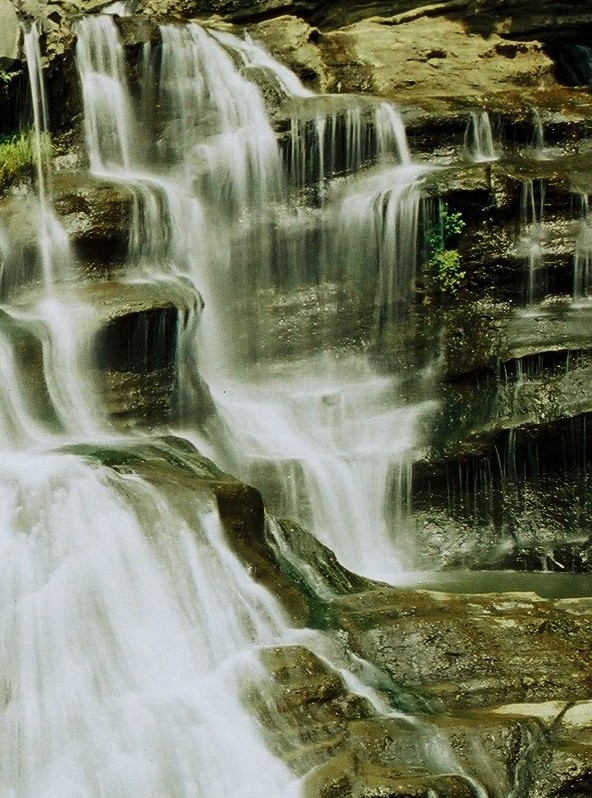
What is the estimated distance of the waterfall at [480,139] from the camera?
1562 centimetres

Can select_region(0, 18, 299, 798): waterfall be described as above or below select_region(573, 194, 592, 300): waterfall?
below

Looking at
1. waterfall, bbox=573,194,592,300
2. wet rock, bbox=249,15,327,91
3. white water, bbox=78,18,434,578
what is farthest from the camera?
wet rock, bbox=249,15,327,91

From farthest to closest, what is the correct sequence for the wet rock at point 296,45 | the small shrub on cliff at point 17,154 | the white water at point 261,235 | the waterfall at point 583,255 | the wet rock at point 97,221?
1. the wet rock at point 296,45
2. the small shrub on cliff at point 17,154
3. the waterfall at point 583,255
4. the wet rock at point 97,221
5. the white water at point 261,235

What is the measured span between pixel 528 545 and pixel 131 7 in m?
11.4

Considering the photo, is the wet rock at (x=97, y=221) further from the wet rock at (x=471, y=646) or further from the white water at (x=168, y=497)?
the wet rock at (x=471, y=646)

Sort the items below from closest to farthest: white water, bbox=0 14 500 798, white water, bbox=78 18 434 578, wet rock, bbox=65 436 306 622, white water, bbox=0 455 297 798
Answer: white water, bbox=0 455 297 798, white water, bbox=0 14 500 798, wet rock, bbox=65 436 306 622, white water, bbox=78 18 434 578

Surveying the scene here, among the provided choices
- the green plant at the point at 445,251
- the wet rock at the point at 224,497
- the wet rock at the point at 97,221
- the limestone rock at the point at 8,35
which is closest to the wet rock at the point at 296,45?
the limestone rock at the point at 8,35

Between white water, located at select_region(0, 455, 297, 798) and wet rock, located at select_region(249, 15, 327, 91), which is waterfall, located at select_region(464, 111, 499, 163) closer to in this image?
wet rock, located at select_region(249, 15, 327, 91)

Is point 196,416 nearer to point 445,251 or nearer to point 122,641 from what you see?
point 445,251

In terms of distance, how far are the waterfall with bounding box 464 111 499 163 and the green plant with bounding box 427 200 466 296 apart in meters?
1.91

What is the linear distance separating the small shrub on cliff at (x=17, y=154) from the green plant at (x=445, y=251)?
4782 millimetres

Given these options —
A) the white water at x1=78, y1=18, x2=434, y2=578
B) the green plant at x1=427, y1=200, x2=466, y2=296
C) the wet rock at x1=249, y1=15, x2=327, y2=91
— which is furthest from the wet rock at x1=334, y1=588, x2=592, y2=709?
the wet rock at x1=249, y1=15, x2=327, y2=91

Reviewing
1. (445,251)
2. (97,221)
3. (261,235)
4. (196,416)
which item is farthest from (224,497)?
(261,235)

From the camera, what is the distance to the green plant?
14.0 m
